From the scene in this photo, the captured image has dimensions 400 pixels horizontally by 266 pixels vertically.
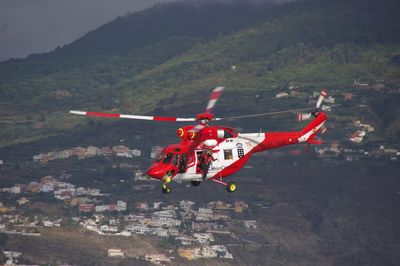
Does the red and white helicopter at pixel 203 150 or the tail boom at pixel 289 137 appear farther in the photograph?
the tail boom at pixel 289 137

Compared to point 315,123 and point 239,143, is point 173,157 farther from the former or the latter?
point 315,123

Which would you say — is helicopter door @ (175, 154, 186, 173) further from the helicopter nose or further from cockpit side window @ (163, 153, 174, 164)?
the helicopter nose

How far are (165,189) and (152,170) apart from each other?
5.30ft

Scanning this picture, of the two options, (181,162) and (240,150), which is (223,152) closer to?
(240,150)

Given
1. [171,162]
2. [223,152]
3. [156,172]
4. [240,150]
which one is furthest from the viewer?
[240,150]

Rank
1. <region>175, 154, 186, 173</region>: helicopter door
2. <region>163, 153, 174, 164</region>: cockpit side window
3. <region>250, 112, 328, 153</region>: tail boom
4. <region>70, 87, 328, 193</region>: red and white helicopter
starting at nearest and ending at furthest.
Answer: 1. <region>70, 87, 328, 193</region>: red and white helicopter
2. <region>163, 153, 174, 164</region>: cockpit side window
3. <region>175, 154, 186, 173</region>: helicopter door
4. <region>250, 112, 328, 153</region>: tail boom

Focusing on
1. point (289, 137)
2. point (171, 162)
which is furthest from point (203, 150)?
point (289, 137)

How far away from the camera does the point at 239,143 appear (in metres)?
76.9

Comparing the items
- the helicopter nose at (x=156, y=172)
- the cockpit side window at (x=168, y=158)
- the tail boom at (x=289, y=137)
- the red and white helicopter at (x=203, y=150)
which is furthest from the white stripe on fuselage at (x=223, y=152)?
the helicopter nose at (x=156, y=172)

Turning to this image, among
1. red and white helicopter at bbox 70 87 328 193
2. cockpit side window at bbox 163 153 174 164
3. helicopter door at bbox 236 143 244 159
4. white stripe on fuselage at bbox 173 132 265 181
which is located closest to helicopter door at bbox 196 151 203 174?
red and white helicopter at bbox 70 87 328 193

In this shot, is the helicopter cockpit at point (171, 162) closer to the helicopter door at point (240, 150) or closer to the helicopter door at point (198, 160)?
the helicopter door at point (198, 160)

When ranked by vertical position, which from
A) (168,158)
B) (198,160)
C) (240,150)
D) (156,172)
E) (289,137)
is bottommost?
(156,172)

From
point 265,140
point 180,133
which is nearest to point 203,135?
point 180,133

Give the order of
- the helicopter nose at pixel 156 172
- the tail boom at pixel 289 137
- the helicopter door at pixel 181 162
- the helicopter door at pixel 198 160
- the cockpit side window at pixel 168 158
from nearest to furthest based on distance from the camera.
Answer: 1. the helicopter nose at pixel 156 172
2. the cockpit side window at pixel 168 158
3. the helicopter door at pixel 181 162
4. the helicopter door at pixel 198 160
5. the tail boom at pixel 289 137
